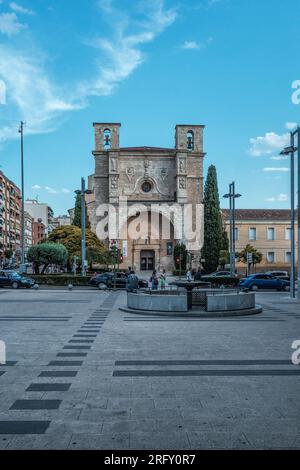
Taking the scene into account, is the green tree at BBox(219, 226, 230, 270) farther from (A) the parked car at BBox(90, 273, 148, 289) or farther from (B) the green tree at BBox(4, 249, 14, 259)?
(B) the green tree at BBox(4, 249, 14, 259)

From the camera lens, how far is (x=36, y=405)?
6.21 metres

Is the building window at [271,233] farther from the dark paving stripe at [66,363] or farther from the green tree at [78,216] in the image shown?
the dark paving stripe at [66,363]

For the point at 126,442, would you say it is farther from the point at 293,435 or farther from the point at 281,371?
the point at 281,371

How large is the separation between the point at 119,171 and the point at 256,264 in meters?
23.3

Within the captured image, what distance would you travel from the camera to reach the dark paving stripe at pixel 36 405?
608 cm

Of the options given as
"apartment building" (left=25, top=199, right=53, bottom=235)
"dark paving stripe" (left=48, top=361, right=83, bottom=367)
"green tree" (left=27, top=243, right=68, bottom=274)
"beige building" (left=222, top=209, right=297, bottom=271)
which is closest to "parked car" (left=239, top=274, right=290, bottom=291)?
"green tree" (left=27, top=243, right=68, bottom=274)

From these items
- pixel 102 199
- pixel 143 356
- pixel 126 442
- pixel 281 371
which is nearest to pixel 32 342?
pixel 143 356

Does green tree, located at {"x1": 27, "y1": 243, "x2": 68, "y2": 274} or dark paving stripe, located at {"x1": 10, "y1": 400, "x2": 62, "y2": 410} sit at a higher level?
green tree, located at {"x1": 27, "y1": 243, "x2": 68, "y2": 274}

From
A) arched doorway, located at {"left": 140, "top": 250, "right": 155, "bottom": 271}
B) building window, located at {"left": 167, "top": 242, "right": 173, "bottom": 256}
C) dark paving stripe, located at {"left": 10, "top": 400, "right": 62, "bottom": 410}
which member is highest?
building window, located at {"left": 167, "top": 242, "right": 173, "bottom": 256}

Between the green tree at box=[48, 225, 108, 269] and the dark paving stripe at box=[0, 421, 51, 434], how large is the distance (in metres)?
44.2

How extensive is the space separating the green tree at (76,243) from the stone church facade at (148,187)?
11708 mm

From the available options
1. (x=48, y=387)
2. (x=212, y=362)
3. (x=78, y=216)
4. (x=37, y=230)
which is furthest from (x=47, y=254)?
(x=37, y=230)

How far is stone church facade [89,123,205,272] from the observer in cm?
6594

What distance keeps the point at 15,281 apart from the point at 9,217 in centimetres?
6039
